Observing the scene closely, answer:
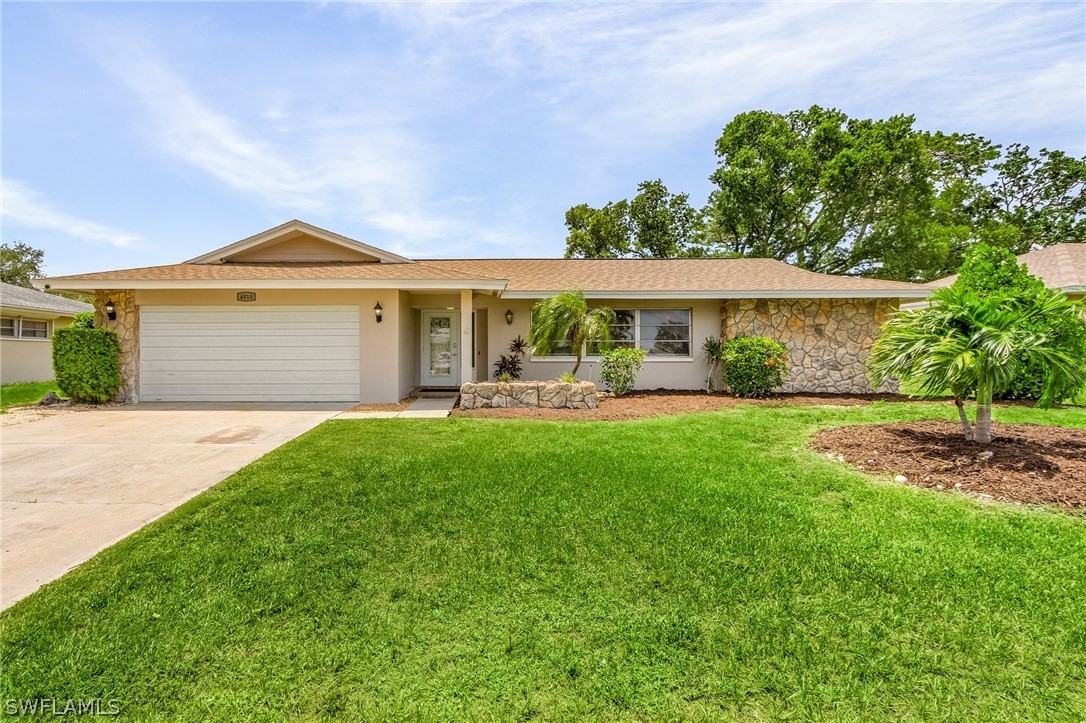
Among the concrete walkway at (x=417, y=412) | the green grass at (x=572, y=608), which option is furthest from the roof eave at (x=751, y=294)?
the green grass at (x=572, y=608)

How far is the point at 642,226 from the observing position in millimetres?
28562

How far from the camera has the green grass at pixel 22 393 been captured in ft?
36.1

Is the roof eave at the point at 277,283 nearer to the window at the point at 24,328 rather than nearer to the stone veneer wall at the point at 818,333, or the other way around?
the stone veneer wall at the point at 818,333

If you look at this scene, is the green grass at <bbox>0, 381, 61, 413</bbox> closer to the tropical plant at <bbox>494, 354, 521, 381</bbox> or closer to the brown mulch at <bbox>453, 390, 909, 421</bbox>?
the tropical plant at <bbox>494, 354, 521, 381</bbox>

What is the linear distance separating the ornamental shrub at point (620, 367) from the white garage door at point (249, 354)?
5.75 metres

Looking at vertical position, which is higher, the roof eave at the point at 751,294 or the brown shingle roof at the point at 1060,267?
the brown shingle roof at the point at 1060,267

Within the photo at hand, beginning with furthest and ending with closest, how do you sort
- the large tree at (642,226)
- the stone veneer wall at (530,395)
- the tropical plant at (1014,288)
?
the large tree at (642,226) → the stone veneer wall at (530,395) → the tropical plant at (1014,288)

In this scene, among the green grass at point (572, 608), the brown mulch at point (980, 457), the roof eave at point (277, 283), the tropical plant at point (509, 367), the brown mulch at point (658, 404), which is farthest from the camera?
the tropical plant at point (509, 367)

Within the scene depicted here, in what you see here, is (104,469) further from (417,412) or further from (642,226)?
(642,226)

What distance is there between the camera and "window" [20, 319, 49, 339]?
52.2 ft

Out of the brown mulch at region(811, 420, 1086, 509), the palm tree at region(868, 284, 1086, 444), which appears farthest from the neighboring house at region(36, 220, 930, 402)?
the palm tree at region(868, 284, 1086, 444)

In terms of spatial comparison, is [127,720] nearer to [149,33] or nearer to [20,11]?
[20,11]

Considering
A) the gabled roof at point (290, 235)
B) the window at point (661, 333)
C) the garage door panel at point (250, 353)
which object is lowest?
the garage door panel at point (250, 353)

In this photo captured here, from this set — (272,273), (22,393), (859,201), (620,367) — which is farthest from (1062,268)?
(22,393)
